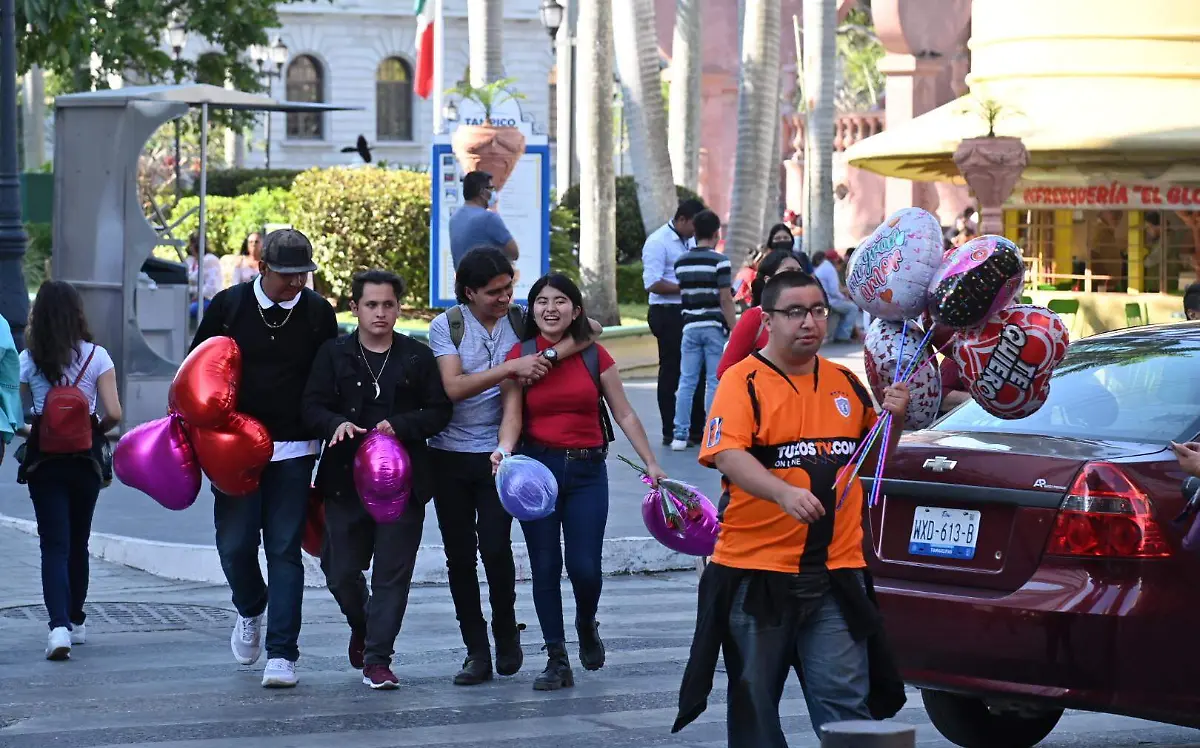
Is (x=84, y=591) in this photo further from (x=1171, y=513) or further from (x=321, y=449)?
(x=1171, y=513)

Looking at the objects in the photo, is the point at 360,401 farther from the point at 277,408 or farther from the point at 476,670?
the point at 476,670

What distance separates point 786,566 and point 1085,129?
19.4 meters

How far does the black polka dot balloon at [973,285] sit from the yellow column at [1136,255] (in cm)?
1792

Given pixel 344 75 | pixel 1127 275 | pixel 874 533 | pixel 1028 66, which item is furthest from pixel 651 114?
pixel 344 75

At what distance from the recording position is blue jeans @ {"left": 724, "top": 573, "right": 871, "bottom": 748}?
5930 millimetres

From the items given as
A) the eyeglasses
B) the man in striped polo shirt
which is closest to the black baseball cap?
the eyeglasses

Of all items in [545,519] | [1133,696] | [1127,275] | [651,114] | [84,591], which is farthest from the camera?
[651,114]

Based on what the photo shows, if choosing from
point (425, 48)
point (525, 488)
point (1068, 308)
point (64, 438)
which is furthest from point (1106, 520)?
point (425, 48)

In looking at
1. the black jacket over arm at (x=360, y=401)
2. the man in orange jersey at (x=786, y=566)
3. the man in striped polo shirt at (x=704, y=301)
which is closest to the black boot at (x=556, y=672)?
the black jacket over arm at (x=360, y=401)

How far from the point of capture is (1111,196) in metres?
24.3

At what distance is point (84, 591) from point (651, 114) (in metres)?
21.5

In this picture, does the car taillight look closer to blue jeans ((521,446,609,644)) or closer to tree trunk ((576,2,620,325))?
blue jeans ((521,446,609,644))

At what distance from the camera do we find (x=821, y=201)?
3700cm

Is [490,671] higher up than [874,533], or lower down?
lower down
